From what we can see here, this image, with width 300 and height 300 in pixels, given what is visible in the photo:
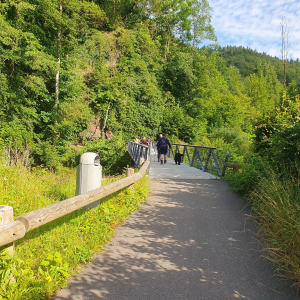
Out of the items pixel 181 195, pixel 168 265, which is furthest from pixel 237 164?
pixel 168 265

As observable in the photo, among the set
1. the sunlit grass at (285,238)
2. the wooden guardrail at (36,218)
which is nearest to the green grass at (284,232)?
the sunlit grass at (285,238)

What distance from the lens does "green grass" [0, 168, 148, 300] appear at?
2.61 meters

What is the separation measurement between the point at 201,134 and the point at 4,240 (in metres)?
34.3

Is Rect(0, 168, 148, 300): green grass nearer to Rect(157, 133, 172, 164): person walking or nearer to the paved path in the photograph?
the paved path

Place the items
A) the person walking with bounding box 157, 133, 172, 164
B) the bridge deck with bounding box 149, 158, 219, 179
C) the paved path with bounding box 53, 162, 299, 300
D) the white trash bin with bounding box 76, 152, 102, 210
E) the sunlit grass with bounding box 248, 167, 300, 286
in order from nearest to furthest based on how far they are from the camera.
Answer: the paved path with bounding box 53, 162, 299, 300, the sunlit grass with bounding box 248, 167, 300, 286, the white trash bin with bounding box 76, 152, 102, 210, the bridge deck with bounding box 149, 158, 219, 179, the person walking with bounding box 157, 133, 172, 164

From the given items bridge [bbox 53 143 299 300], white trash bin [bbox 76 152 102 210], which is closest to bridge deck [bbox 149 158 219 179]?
bridge [bbox 53 143 299 300]

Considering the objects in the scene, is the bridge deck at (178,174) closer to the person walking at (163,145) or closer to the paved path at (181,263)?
the person walking at (163,145)

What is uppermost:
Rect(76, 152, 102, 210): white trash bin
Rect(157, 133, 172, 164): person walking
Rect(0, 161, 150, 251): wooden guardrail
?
Rect(157, 133, 172, 164): person walking

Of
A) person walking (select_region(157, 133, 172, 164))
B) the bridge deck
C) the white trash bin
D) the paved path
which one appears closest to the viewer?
the paved path

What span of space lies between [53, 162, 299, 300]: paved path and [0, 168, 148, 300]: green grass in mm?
172

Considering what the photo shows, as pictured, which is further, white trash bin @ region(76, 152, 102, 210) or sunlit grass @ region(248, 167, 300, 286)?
white trash bin @ region(76, 152, 102, 210)

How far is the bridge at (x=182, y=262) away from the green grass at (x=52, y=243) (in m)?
0.17

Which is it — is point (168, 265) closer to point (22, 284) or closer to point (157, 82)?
point (22, 284)

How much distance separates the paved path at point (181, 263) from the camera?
292 cm
